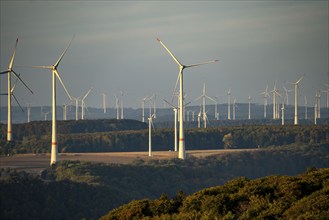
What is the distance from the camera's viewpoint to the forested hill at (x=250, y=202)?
153 ft

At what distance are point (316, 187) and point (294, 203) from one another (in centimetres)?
526

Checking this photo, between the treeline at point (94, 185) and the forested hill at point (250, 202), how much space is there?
70286mm

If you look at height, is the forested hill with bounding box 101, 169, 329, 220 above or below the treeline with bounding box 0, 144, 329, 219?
above

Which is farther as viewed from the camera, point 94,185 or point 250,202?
point 94,185

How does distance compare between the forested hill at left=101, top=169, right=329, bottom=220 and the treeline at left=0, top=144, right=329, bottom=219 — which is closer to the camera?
the forested hill at left=101, top=169, right=329, bottom=220

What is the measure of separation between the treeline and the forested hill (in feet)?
231

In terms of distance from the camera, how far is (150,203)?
55969mm

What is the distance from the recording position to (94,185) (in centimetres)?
15388

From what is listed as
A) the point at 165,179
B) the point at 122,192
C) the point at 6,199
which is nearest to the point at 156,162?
the point at 165,179

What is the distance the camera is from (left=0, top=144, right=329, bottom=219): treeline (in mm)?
131375

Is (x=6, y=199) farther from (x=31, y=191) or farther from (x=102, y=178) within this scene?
(x=102, y=178)

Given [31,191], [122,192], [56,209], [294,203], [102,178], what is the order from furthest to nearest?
1. [102,178]
2. [122,192]
3. [31,191]
4. [56,209]
5. [294,203]

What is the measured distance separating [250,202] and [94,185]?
340 ft

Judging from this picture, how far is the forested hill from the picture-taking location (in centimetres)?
4654
